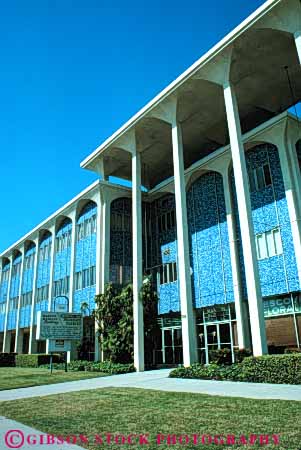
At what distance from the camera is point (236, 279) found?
20969 millimetres

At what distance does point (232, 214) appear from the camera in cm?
2216

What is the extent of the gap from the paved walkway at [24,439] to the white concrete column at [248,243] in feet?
34.0

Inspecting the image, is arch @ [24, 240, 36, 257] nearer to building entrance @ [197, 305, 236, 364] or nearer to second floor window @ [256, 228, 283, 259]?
building entrance @ [197, 305, 236, 364]

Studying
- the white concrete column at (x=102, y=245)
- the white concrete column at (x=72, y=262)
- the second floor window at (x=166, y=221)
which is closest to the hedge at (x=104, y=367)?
the white concrete column at (x=102, y=245)

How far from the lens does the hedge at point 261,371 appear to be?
12.4 m

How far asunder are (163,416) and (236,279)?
1423 cm

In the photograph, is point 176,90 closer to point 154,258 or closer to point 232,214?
point 232,214

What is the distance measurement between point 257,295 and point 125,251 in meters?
14.9

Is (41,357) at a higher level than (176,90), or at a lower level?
lower

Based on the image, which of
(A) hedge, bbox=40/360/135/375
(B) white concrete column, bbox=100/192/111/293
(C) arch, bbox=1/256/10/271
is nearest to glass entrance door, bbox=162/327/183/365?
(A) hedge, bbox=40/360/135/375

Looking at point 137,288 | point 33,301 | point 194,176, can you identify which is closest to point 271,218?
point 194,176

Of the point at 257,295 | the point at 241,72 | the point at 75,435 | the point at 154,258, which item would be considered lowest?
the point at 75,435

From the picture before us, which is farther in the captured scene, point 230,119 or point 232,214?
point 232,214

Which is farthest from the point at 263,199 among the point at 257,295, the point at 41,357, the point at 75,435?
the point at 41,357
